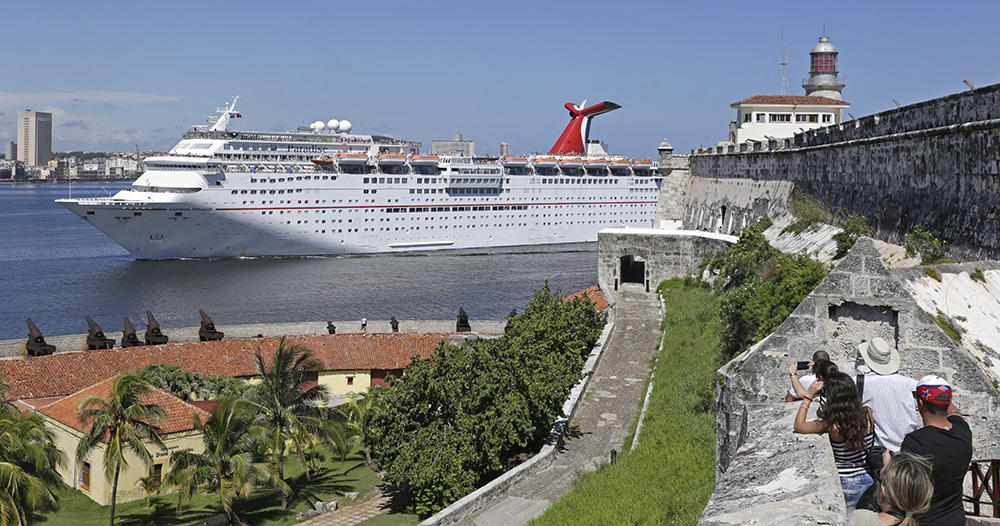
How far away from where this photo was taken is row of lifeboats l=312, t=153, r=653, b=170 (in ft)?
191

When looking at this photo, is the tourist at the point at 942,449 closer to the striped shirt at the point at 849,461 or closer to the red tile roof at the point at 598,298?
the striped shirt at the point at 849,461

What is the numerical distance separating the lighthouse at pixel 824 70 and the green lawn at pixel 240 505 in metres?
34.6

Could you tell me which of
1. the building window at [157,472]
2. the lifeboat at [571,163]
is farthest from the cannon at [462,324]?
the lifeboat at [571,163]

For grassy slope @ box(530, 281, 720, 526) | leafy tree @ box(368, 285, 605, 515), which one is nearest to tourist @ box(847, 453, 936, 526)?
grassy slope @ box(530, 281, 720, 526)

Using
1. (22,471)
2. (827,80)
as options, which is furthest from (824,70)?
(22,471)

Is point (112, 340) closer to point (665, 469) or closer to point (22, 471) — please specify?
point (22, 471)

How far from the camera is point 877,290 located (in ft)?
18.2

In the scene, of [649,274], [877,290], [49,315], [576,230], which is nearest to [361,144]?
[576,230]

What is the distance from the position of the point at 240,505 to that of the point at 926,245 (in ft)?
44.8

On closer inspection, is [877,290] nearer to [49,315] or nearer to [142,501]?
[142,501]

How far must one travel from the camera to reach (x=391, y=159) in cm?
5984

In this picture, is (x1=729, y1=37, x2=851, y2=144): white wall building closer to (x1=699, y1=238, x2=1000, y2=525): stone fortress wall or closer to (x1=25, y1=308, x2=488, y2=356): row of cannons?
(x1=25, y1=308, x2=488, y2=356): row of cannons

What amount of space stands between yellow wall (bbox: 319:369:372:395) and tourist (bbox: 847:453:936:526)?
852 inches

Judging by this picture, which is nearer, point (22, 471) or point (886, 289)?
point (886, 289)
